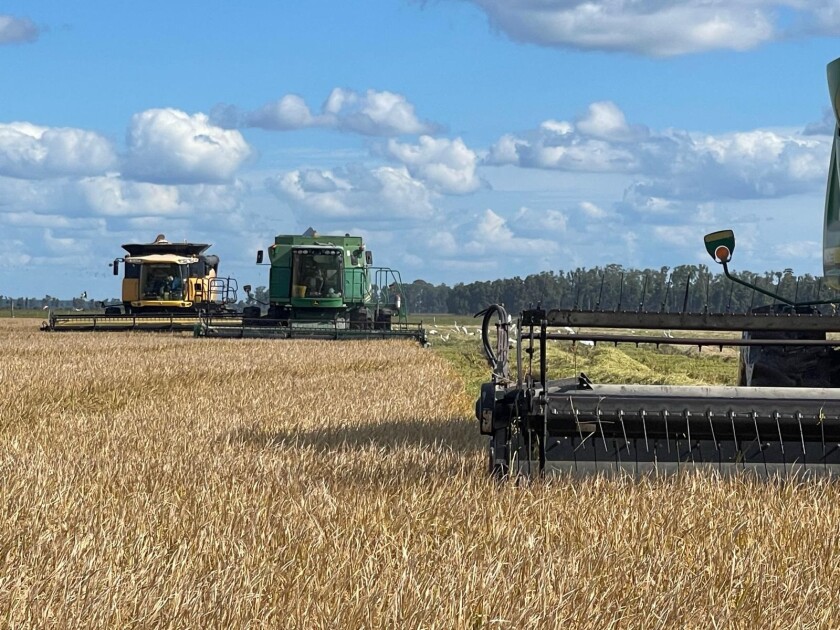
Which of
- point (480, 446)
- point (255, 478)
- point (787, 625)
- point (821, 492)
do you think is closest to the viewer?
point (787, 625)

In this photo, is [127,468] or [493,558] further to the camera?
[127,468]

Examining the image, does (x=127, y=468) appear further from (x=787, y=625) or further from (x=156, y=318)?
(x=156, y=318)

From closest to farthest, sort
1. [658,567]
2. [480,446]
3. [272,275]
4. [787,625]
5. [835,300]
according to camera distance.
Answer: [787,625] < [658,567] < [835,300] < [480,446] < [272,275]

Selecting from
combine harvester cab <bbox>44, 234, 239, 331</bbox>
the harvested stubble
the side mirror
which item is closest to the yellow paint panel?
combine harvester cab <bbox>44, 234, 239, 331</bbox>

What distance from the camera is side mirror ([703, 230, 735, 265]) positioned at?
6.50m

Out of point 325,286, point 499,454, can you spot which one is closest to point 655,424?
point 499,454

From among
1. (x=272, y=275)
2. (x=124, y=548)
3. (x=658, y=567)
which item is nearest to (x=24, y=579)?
(x=124, y=548)

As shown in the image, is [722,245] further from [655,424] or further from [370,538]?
[370,538]

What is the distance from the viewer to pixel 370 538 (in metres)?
4.63

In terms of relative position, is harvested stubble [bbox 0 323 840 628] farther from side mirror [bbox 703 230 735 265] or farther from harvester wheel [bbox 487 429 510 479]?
side mirror [bbox 703 230 735 265]

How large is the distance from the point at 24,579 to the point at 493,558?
1482 millimetres

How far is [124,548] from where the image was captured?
439 cm

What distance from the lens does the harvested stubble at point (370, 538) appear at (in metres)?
3.56

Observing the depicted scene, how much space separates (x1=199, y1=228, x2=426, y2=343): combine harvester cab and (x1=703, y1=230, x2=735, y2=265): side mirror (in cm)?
2244
